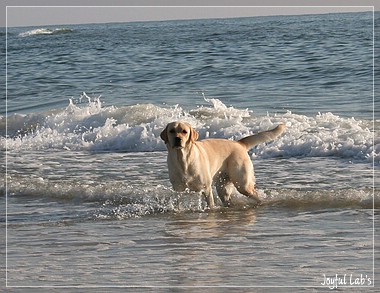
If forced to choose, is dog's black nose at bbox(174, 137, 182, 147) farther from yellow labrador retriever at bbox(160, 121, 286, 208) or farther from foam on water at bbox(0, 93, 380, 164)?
foam on water at bbox(0, 93, 380, 164)

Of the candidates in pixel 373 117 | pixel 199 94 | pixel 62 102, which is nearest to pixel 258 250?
pixel 373 117

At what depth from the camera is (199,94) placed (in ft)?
53.3

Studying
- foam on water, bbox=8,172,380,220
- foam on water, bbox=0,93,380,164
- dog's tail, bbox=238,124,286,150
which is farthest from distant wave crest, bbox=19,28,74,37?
dog's tail, bbox=238,124,286,150

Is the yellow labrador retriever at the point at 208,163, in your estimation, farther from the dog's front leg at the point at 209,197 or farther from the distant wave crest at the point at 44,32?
the distant wave crest at the point at 44,32

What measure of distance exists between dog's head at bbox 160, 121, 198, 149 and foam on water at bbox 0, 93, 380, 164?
11.6 feet

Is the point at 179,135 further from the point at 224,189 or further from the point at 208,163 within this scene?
the point at 224,189

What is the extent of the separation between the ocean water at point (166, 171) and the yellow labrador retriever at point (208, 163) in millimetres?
229

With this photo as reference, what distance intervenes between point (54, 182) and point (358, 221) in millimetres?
4027

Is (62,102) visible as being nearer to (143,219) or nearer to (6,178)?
(6,178)

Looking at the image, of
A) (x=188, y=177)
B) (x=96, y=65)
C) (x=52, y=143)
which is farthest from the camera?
(x=96, y=65)

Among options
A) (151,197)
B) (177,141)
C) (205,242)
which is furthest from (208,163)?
(205,242)

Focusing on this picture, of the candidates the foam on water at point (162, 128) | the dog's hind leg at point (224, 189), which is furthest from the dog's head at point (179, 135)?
the foam on water at point (162, 128)

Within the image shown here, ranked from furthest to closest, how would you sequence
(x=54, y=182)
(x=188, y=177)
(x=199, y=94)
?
(x=199, y=94)
(x=54, y=182)
(x=188, y=177)

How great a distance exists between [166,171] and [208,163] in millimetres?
2350
